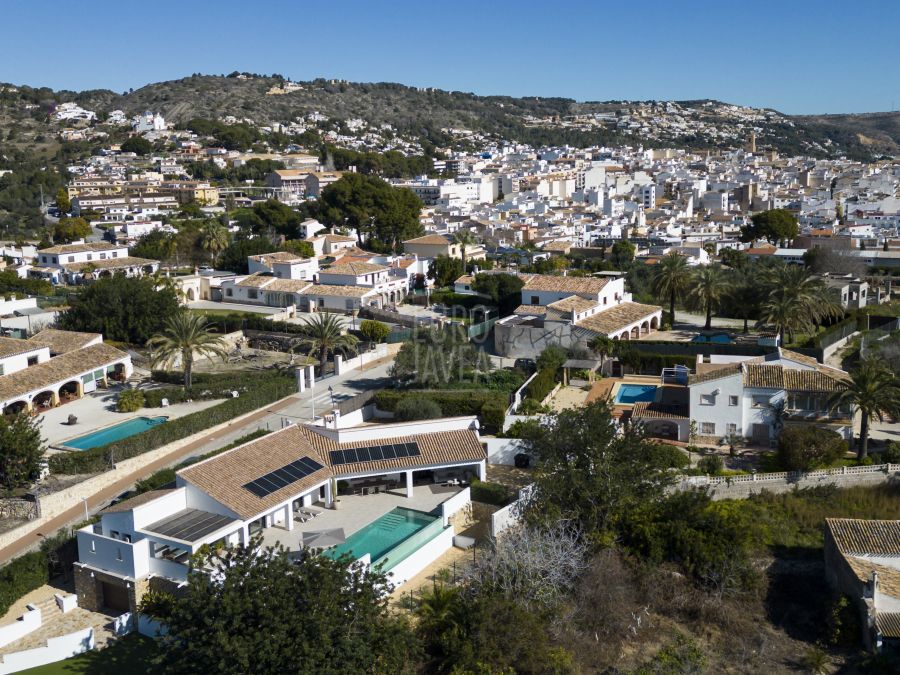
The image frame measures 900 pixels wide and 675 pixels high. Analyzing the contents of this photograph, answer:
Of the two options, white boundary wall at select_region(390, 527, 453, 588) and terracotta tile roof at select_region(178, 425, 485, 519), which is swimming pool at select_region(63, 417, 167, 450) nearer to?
terracotta tile roof at select_region(178, 425, 485, 519)

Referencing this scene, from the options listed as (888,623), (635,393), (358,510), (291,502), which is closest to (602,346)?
(635,393)

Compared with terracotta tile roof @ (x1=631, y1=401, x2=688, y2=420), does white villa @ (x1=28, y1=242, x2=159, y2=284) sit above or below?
above

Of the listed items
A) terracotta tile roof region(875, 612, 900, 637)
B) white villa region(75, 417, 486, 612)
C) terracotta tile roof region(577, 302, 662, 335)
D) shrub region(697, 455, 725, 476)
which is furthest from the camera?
terracotta tile roof region(577, 302, 662, 335)

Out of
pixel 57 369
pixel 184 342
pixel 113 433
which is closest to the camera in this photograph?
pixel 113 433

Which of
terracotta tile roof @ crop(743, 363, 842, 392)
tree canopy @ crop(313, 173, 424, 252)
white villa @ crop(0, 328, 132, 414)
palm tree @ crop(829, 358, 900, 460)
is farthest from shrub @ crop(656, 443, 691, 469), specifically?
tree canopy @ crop(313, 173, 424, 252)

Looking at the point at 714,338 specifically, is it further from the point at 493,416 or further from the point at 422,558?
the point at 422,558

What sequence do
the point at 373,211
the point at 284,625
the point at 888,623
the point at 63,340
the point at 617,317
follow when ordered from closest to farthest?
the point at 284,625
the point at 888,623
the point at 63,340
the point at 617,317
the point at 373,211

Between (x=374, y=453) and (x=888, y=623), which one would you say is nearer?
(x=888, y=623)

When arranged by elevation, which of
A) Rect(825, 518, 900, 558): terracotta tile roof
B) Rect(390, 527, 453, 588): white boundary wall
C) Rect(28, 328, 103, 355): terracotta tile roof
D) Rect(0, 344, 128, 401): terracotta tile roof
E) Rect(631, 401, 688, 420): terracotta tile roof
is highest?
Rect(28, 328, 103, 355): terracotta tile roof
